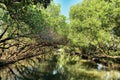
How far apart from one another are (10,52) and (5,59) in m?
3.43

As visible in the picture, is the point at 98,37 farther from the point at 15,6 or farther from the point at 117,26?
the point at 15,6

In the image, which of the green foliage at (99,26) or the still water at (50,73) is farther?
the green foliage at (99,26)

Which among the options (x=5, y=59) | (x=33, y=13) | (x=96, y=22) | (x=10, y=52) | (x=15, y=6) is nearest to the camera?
(x=15, y=6)

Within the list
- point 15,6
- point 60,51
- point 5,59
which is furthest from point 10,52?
point 60,51

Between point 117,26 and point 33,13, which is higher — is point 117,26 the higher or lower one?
the lower one

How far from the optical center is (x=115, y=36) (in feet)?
167

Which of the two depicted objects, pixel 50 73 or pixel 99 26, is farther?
pixel 99 26

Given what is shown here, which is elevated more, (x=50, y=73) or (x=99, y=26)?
(x=99, y=26)

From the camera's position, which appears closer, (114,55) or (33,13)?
(33,13)

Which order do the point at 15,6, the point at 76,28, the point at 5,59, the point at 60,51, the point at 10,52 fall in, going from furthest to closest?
the point at 60,51, the point at 76,28, the point at 10,52, the point at 5,59, the point at 15,6

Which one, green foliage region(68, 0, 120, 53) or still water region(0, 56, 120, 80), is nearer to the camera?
still water region(0, 56, 120, 80)

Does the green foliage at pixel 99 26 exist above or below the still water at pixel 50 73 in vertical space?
→ above

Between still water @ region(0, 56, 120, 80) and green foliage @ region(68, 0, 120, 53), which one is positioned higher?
green foliage @ region(68, 0, 120, 53)

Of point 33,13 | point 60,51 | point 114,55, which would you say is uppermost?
point 33,13
